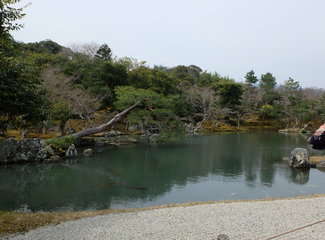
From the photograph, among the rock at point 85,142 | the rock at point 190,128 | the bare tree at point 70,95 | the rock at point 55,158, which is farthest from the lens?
the rock at point 190,128

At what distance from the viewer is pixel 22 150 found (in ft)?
56.6

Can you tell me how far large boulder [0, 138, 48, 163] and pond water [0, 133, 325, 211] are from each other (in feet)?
3.10

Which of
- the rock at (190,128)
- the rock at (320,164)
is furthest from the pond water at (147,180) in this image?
the rock at (190,128)

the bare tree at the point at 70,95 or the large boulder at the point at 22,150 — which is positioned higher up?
the bare tree at the point at 70,95

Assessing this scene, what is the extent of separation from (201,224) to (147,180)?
7810 millimetres

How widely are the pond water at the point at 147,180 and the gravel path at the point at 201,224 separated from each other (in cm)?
311

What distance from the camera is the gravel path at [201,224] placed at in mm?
5355

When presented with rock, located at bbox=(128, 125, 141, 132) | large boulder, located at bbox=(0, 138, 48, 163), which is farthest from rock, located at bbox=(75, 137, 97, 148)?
rock, located at bbox=(128, 125, 141, 132)

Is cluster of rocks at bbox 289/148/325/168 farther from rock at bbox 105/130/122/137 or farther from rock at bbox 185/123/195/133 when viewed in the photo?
rock at bbox 185/123/195/133

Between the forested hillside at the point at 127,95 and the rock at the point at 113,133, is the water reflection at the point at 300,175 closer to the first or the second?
the forested hillside at the point at 127,95

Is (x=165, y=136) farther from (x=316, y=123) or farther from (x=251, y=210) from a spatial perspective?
(x=316, y=123)

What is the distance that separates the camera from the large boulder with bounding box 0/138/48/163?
16.8 m

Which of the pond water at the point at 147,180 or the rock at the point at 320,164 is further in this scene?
→ the rock at the point at 320,164

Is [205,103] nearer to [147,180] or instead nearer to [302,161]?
[302,161]
